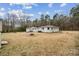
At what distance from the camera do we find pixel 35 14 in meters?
1.21

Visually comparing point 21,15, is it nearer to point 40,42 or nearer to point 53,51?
point 40,42

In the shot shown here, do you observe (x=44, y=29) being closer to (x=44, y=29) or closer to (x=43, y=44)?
(x=44, y=29)

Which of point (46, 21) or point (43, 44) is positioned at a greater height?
point (46, 21)

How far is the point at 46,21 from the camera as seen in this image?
1.20 metres

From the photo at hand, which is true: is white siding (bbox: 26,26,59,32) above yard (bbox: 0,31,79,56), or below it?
above

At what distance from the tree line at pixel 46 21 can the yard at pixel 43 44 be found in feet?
0.17

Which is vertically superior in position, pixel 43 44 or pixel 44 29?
pixel 44 29

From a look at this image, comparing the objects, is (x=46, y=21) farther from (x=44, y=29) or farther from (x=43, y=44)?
(x=43, y=44)

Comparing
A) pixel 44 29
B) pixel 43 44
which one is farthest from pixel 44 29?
pixel 43 44

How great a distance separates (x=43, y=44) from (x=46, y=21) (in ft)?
0.68

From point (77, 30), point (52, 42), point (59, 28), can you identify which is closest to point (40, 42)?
point (52, 42)

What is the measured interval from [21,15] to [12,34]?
0.19 metres

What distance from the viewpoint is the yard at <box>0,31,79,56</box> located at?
46.6 inches

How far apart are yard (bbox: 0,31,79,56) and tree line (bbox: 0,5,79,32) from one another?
5 centimetres
